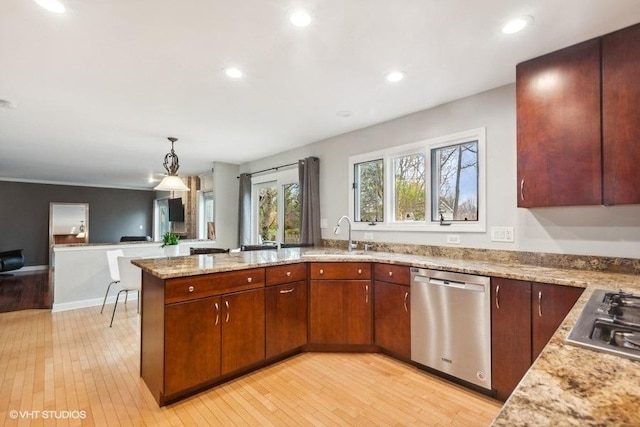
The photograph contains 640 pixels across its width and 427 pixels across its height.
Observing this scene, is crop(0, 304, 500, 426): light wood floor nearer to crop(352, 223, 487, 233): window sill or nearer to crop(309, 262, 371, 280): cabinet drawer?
crop(309, 262, 371, 280): cabinet drawer

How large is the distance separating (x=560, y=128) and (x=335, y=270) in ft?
6.73

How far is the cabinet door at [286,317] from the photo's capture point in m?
2.65

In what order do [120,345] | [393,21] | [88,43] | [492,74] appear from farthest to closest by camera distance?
[120,345], [492,74], [88,43], [393,21]

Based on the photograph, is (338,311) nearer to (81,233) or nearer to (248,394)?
(248,394)

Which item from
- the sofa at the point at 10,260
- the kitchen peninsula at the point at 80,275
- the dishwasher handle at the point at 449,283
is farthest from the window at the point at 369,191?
the sofa at the point at 10,260

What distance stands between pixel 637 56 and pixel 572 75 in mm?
301

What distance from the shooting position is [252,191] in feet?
19.1

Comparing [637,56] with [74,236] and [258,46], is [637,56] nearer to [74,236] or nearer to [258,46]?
[258,46]

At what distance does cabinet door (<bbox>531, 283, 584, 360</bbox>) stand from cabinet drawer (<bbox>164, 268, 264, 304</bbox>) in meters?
1.97

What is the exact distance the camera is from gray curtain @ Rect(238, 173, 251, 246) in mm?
5746

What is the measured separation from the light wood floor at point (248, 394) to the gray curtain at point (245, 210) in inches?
113

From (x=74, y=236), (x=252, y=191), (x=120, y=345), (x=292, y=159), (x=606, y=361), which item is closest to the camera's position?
(x=606, y=361)

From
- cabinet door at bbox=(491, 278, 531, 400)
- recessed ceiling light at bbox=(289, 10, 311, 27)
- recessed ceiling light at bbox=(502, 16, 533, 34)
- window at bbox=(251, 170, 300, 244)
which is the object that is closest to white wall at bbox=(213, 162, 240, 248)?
window at bbox=(251, 170, 300, 244)

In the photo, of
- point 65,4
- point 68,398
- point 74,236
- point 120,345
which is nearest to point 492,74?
point 65,4
